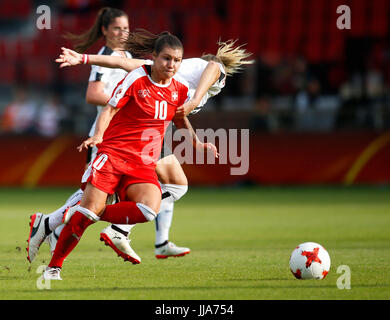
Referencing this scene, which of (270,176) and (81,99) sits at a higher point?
(81,99)

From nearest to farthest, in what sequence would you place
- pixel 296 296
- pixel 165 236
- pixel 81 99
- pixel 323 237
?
1. pixel 296 296
2. pixel 165 236
3. pixel 323 237
4. pixel 81 99

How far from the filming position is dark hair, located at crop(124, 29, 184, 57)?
20.7ft

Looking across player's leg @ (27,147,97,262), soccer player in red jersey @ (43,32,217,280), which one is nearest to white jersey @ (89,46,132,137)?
player's leg @ (27,147,97,262)

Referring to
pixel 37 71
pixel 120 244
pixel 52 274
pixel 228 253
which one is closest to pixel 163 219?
pixel 228 253

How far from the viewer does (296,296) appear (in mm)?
5371

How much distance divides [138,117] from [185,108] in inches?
17.5

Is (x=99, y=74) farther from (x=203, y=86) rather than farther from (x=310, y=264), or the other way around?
(x=310, y=264)

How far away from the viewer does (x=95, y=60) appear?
665cm

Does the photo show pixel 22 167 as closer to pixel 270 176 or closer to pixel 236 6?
pixel 270 176

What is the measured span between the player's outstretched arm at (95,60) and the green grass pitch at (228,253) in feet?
5.52

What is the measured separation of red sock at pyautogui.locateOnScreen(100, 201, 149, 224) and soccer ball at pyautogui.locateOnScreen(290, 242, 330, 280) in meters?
1.23

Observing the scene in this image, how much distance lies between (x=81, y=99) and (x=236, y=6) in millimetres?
4675

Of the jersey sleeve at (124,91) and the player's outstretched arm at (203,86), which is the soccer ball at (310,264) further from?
the jersey sleeve at (124,91)
